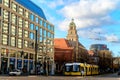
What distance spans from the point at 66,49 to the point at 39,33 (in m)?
46.3

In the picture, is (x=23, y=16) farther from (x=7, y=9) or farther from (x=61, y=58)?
(x=61, y=58)

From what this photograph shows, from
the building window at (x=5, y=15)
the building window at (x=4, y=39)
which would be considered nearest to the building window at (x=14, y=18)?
the building window at (x=5, y=15)

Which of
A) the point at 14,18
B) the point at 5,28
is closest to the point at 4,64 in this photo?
→ the point at 5,28

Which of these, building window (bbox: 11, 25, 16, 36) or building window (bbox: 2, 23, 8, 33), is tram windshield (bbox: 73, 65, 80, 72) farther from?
building window (bbox: 11, 25, 16, 36)

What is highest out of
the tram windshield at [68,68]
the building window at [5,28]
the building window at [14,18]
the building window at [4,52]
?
the building window at [14,18]

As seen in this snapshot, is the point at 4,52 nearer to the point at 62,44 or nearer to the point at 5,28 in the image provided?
the point at 5,28

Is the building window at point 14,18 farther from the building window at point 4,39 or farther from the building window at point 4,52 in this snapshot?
the building window at point 4,52

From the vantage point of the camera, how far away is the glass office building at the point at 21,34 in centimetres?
9550

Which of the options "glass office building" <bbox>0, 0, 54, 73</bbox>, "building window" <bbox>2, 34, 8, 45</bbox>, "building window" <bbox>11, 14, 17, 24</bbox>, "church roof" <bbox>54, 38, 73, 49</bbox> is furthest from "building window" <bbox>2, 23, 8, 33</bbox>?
"church roof" <bbox>54, 38, 73, 49</bbox>

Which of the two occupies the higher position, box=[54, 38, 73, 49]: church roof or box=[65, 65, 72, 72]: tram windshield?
box=[54, 38, 73, 49]: church roof

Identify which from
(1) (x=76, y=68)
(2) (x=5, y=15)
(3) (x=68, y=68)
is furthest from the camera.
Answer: (2) (x=5, y=15)

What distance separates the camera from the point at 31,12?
11656cm

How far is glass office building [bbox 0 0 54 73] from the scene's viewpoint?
95.5m

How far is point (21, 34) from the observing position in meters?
108
